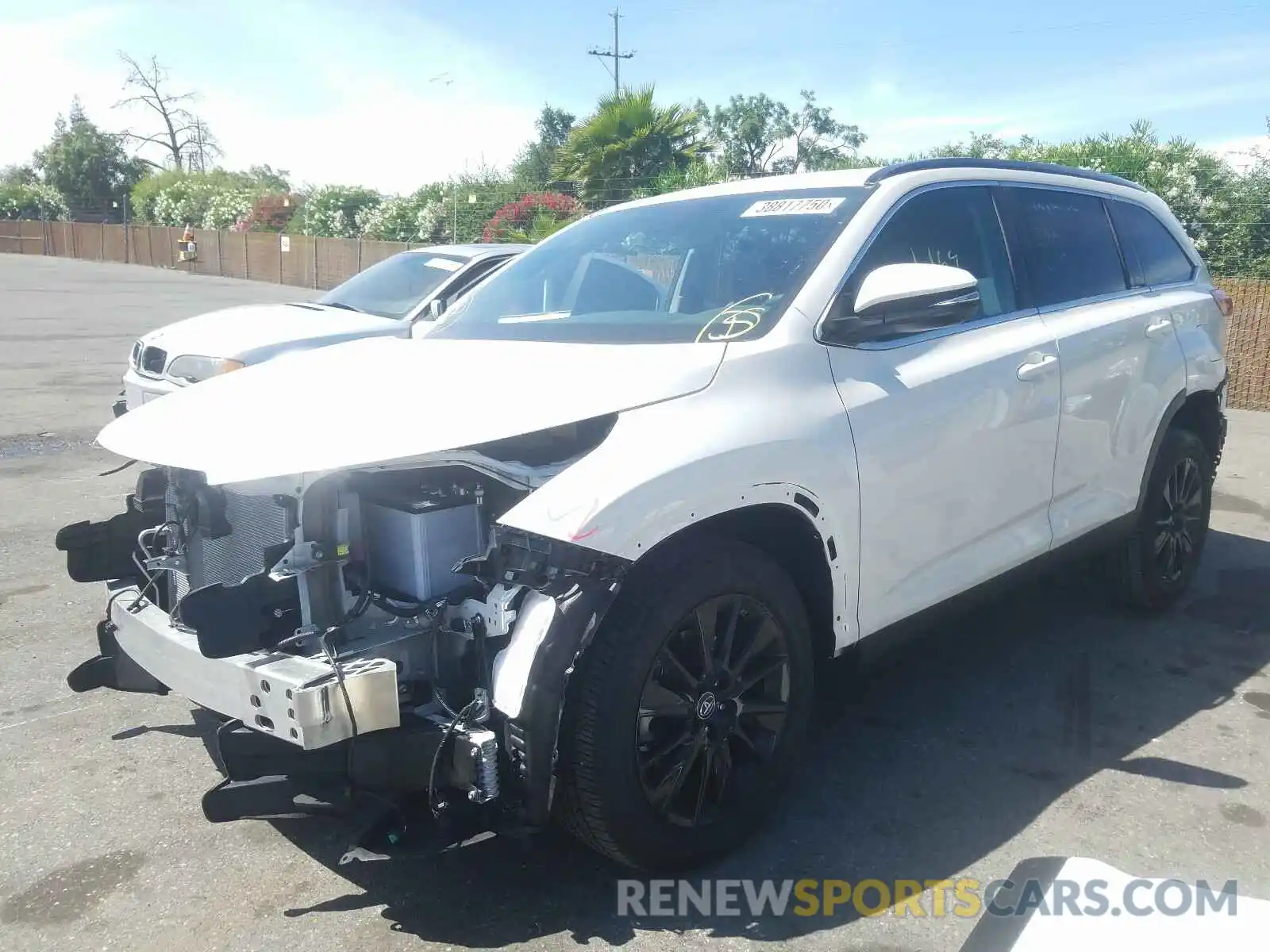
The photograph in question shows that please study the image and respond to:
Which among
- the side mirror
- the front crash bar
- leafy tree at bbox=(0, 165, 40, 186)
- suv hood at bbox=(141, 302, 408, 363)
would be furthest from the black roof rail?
Answer: leafy tree at bbox=(0, 165, 40, 186)

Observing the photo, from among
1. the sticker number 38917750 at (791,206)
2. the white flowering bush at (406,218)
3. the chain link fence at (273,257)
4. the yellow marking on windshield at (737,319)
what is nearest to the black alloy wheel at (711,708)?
the yellow marking on windshield at (737,319)

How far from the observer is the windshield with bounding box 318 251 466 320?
873cm

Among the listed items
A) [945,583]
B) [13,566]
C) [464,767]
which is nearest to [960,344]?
[945,583]

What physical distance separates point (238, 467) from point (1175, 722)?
3426mm

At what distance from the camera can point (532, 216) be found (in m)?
23.0

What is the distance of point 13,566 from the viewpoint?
583cm

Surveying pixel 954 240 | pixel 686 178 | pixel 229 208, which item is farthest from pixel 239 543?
pixel 229 208

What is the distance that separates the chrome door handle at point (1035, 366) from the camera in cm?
384

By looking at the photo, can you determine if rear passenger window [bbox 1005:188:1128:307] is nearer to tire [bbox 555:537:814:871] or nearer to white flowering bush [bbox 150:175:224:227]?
tire [bbox 555:537:814:871]

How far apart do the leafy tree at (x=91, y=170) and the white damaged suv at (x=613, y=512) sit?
7329 centimetres

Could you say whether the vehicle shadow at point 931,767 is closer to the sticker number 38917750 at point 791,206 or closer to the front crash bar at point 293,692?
the front crash bar at point 293,692

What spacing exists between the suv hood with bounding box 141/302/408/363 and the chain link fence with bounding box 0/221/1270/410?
7470 mm

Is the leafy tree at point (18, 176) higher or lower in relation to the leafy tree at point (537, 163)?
higher

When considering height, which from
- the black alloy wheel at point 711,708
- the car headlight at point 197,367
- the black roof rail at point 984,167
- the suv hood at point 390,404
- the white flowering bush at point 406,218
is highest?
the white flowering bush at point 406,218
